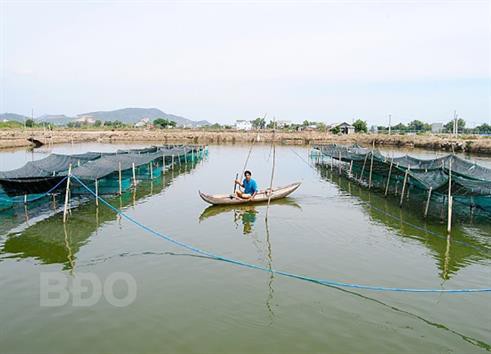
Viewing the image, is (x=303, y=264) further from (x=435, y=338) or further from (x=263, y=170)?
(x=263, y=170)

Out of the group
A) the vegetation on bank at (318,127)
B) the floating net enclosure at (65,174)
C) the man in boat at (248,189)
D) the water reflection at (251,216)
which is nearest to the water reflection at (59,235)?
the floating net enclosure at (65,174)

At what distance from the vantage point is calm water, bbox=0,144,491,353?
5.75 metres

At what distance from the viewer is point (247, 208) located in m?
14.1

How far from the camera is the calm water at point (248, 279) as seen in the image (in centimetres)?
575

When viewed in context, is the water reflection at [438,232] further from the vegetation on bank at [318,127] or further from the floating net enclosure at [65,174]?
the vegetation on bank at [318,127]

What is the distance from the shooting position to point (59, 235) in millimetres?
10281

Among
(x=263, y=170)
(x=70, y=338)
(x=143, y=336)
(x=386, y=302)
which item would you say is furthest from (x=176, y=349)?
(x=263, y=170)

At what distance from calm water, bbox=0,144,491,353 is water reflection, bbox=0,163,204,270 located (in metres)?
0.03

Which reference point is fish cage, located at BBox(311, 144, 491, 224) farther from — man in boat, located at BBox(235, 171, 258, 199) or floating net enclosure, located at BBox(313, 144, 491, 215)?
man in boat, located at BBox(235, 171, 258, 199)

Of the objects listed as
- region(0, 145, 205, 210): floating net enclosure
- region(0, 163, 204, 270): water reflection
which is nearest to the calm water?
A: region(0, 163, 204, 270): water reflection

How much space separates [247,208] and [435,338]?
29.0ft

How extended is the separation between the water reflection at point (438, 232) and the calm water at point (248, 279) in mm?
57

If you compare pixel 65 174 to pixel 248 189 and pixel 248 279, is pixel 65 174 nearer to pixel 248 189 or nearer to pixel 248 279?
pixel 248 189

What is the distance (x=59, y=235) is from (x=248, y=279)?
5.54 metres
